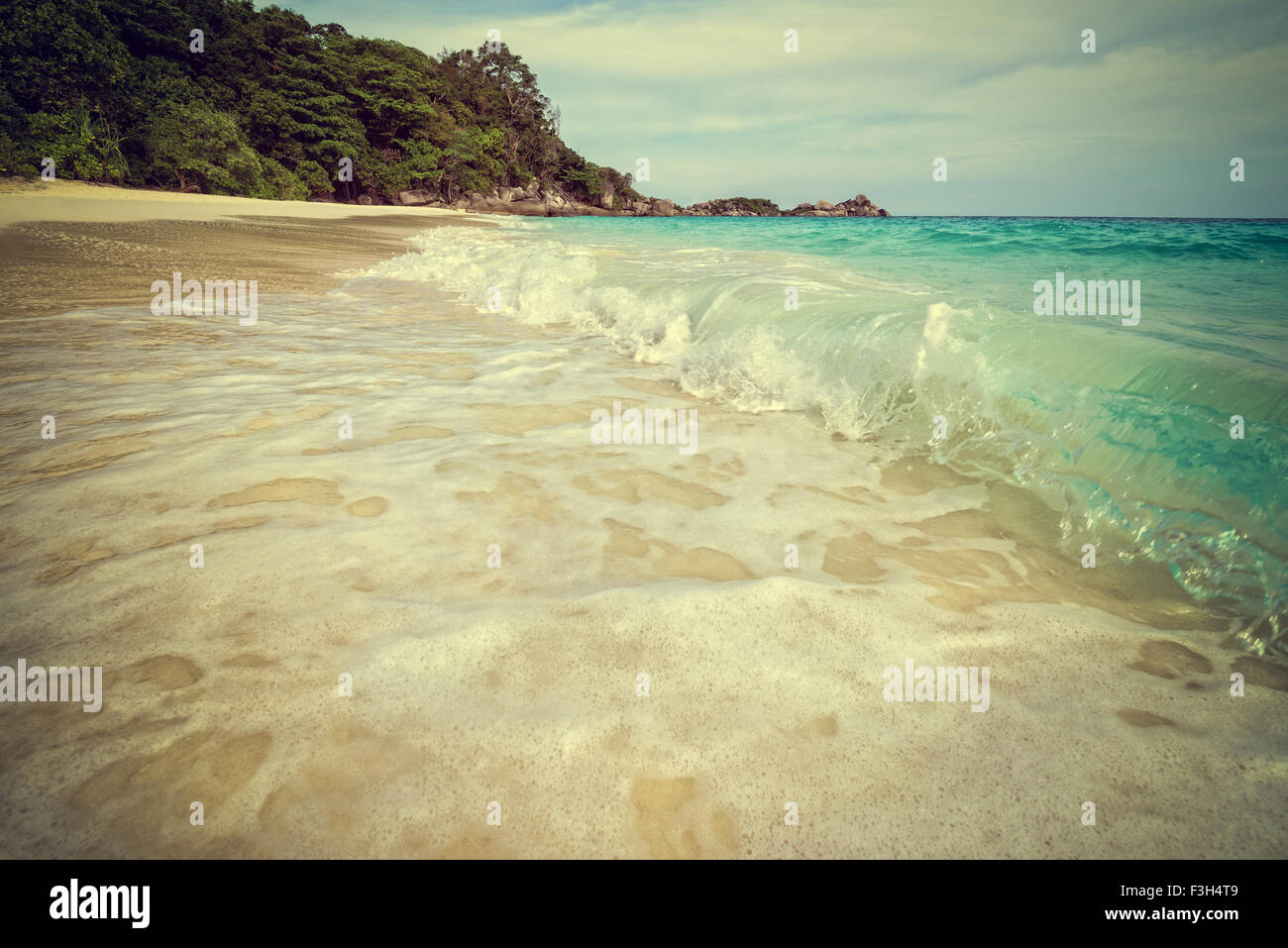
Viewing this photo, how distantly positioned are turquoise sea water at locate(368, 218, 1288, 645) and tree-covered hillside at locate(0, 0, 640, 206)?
3602 cm

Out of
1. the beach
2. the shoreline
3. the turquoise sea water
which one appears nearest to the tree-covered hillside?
the shoreline

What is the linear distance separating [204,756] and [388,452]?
1884mm

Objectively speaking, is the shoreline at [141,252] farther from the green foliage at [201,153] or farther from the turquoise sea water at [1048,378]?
the green foliage at [201,153]

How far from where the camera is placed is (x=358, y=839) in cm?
117

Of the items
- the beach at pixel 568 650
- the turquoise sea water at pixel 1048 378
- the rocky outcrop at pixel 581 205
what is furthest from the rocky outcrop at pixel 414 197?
the beach at pixel 568 650

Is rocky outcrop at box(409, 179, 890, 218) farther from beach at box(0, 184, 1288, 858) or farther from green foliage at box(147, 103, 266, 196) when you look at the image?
beach at box(0, 184, 1288, 858)

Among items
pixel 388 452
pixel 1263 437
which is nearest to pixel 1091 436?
pixel 1263 437

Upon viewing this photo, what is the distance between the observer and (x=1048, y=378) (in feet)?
11.6

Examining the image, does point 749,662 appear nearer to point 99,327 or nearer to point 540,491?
point 540,491

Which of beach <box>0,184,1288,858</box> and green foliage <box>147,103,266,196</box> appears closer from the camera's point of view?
beach <box>0,184,1288,858</box>

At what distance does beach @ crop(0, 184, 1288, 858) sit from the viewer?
1254 millimetres

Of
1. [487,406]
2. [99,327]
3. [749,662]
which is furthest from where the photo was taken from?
[99,327]

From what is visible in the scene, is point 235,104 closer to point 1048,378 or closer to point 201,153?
point 201,153

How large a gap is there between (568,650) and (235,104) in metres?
52.8
